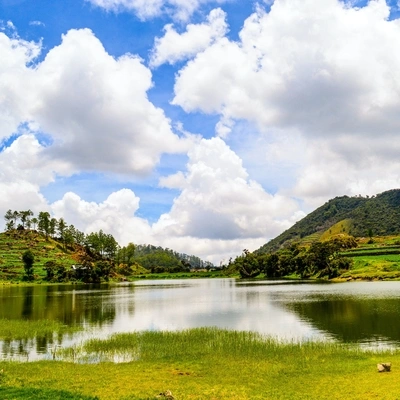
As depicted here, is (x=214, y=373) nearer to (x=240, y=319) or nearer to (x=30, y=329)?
(x=240, y=319)

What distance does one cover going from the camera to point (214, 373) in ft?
111

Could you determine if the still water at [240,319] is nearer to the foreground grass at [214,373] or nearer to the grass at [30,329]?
the grass at [30,329]

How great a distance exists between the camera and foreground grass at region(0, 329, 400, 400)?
27.0 meters

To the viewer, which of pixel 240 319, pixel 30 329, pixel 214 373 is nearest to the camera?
pixel 214 373

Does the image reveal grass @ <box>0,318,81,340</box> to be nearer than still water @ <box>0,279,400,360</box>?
No

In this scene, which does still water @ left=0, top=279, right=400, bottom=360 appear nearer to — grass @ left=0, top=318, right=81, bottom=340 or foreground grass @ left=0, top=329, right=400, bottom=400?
grass @ left=0, top=318, right=81, bottom=340

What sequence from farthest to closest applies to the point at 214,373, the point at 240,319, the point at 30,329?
the point at 240,319 < the point at 30,329 < the point at 214,373

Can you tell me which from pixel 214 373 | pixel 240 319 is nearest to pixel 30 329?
pixel 240 319

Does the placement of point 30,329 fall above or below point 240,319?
above

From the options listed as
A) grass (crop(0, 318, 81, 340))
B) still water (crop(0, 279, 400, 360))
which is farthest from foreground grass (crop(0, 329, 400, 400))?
grass (crop(0, 318, 81, 340))

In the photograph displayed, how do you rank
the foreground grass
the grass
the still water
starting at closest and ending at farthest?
1. the foreground grass
2. the still water
3. the grass

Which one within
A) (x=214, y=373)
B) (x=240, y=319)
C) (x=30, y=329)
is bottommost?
(x=240, y=319)

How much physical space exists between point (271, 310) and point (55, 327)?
41.0 metres

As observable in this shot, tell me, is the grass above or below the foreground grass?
below
